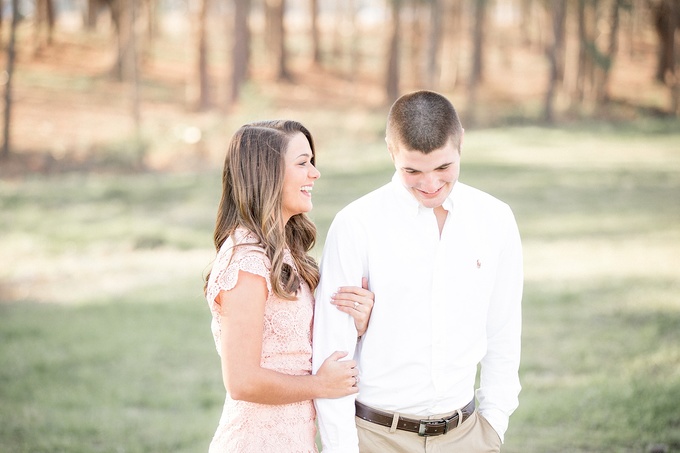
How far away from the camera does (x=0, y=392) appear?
24.5 ft

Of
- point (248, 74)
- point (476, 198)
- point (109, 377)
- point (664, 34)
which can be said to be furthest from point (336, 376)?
point (664, 34)

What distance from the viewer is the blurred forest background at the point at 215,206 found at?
22.1 feet

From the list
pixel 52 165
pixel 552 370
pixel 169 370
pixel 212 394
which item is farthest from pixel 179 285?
pixel 52 165

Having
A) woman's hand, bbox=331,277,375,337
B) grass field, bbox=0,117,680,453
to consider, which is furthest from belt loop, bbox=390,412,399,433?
grass field, bbox=0,117,680,453

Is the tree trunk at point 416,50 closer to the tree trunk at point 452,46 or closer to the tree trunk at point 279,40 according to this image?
the tree trunk at point 452,46

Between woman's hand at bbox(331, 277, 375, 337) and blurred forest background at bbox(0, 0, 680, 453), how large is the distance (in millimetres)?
3277

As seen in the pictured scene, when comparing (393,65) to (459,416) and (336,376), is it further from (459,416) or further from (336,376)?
(336,376)

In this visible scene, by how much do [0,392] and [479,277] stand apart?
5.96 metres

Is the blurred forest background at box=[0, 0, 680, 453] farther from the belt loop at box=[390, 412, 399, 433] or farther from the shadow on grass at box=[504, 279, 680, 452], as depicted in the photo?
the belt loop at box=[390, 412, 399, 433]

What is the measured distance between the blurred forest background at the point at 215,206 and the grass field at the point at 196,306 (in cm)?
3

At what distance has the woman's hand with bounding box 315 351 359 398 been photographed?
272 centimetres

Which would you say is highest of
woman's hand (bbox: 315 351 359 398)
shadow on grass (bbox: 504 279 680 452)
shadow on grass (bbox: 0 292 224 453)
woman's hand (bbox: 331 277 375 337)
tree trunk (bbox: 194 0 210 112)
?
tree trunk (bbox: 194 0 210 112)

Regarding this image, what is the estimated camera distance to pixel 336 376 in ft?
8.94

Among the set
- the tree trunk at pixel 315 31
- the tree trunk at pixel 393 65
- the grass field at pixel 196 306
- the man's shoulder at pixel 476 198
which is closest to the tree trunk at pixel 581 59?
the tree trunk at pixel 393 65
